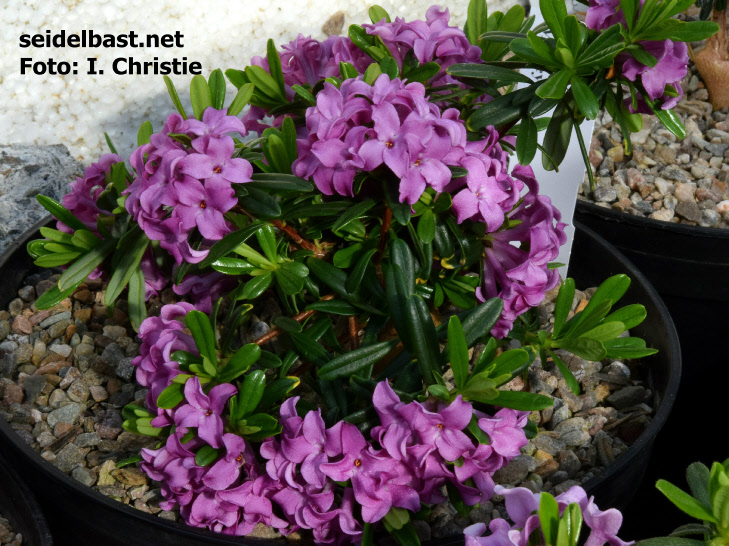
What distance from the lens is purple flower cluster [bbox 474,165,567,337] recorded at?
1037mm

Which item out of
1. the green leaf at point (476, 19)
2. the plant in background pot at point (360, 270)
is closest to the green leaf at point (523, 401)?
the plant in background pot at point (360, 270)

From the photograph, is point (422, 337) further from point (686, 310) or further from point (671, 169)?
point (671, 169)

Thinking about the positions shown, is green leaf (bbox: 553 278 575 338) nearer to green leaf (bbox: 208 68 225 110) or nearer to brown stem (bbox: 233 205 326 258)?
brown stem (bbox: 233 205 326 258)

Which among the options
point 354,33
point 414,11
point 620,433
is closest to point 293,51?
point 354,33

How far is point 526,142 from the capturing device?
41.1 inches

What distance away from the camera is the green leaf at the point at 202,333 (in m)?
0.95

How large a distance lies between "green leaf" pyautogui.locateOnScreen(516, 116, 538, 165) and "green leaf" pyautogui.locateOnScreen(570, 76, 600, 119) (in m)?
0.09

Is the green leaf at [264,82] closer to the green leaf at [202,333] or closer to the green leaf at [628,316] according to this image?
the green leaf at [202,333]

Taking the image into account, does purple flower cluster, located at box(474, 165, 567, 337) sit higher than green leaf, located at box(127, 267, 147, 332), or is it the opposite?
purple flower cluster, located at box(474, 165, 567, 337)

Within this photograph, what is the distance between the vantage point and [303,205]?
102 cm

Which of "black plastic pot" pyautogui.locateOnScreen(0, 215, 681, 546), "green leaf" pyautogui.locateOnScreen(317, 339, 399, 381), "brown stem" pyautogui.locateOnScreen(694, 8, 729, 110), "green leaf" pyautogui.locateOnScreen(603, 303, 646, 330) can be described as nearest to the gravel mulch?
"black plastic pot" pyautogui.locateOnScreen(0, 215, 681, 546)

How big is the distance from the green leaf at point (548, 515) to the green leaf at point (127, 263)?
648mm

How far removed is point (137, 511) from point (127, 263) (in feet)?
1.07

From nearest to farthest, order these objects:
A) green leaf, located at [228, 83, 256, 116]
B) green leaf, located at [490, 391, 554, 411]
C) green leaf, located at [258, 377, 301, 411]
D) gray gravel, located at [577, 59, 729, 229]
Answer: green leaf, located at [490, 391, 554, 411]
green leaf, located at [258, 377, 301, 411]
green leaf, located at [228, 83, 256, 116]
gray gravel, located at [577, 59, 729, 229]
